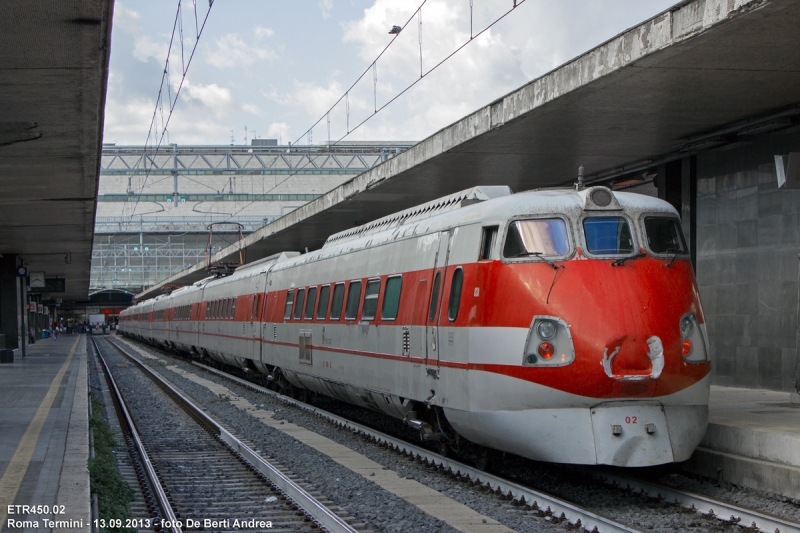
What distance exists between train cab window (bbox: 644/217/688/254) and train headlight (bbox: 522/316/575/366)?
4.72 feet

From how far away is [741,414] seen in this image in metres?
11.5

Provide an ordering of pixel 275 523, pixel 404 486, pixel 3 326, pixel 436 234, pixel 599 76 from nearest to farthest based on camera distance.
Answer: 1. pixel 275 523
2. pixel 404 486
3. pixel 436 234
4. pixel 599 76
5. pixel 3 326

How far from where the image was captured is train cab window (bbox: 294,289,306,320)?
18.1 meters

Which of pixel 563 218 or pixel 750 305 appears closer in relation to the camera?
pixel 563 218

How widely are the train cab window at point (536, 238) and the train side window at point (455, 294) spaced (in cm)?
86

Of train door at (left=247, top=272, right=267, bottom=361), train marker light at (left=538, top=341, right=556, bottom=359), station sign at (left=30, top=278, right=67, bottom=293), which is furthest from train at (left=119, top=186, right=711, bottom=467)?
station sign at (left=30, top=278, right=67, bottom=293)

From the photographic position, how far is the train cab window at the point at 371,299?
43.5 ft

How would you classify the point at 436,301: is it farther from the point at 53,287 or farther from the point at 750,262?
the point at 53,287

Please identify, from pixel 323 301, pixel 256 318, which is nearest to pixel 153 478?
pixel 323 301

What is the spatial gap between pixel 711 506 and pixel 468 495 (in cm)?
241

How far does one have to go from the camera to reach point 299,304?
18406 millimetres

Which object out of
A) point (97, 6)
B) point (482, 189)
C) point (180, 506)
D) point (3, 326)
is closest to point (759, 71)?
point (482, 189)

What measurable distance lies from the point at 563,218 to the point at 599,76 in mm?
3454

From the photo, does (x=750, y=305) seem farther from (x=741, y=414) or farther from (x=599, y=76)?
(x=599, y=76)
